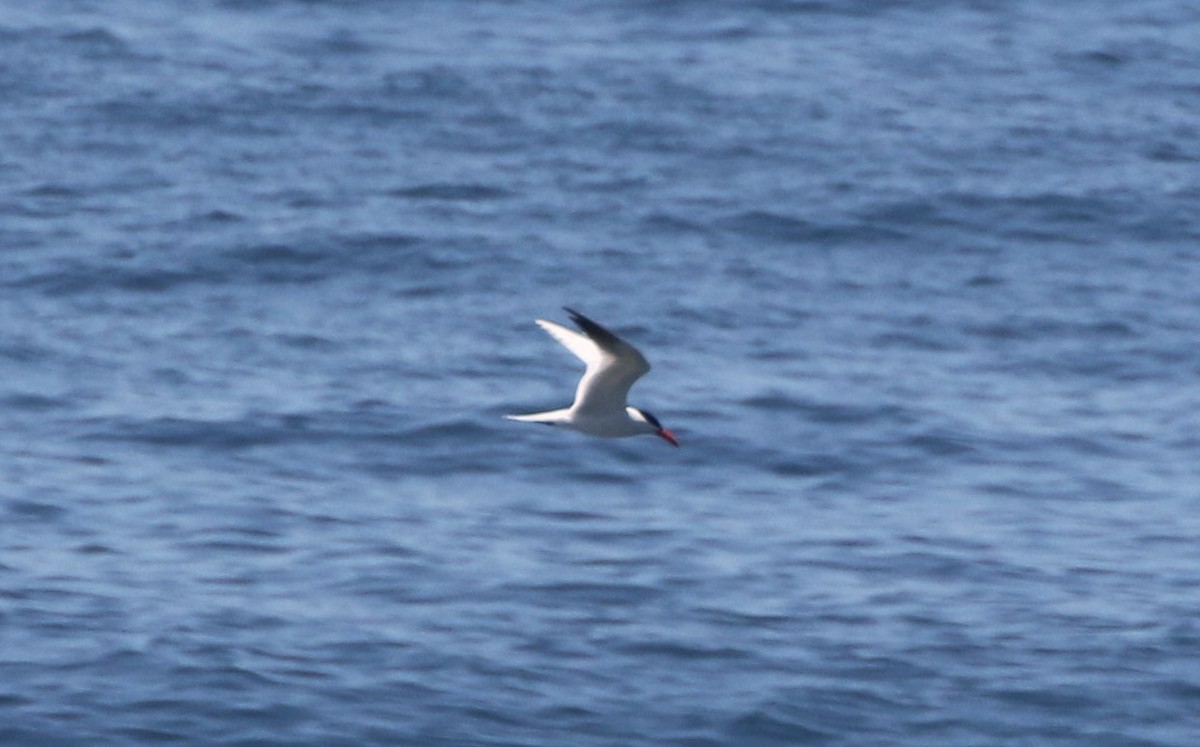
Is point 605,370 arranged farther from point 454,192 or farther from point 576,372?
point 454,192

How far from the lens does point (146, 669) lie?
1984cm

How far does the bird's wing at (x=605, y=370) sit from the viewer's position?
58.1ft

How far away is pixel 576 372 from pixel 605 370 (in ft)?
25.3

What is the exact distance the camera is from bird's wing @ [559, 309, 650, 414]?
17.7 meters

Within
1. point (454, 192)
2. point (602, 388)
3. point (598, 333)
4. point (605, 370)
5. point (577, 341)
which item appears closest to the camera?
point (598, 333)

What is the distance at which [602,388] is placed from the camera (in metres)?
18.6

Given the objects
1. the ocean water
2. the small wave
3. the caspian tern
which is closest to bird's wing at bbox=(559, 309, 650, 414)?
the caspian tern

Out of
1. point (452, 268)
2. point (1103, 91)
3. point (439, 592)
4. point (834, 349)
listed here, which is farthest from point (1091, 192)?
point (439, 592)

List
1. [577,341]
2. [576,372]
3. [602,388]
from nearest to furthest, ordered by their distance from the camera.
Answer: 1. [577,341]
2. [602,388]
3. [576,372]

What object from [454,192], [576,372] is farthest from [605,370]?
[454,192]

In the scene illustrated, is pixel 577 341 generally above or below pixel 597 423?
above

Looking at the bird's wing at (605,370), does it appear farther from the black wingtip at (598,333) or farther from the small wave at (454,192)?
the small wave at (454,192)

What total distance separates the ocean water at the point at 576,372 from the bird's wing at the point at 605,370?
2.55 meters

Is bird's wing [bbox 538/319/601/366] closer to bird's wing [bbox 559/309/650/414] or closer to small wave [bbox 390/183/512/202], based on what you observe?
bird's wing [bbox 559/309/650/414]
